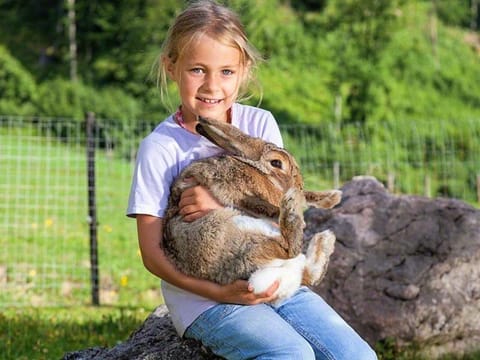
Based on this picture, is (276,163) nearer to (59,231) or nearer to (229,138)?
(229,138)

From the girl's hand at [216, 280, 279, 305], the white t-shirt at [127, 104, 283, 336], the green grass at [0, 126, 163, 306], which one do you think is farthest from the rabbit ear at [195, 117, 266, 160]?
the green grass at [0, 126, 163, 306]

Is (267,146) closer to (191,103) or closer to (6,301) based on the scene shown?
(191,103)

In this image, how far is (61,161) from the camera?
9.88 m

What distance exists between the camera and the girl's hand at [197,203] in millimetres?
3393

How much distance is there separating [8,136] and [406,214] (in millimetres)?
4917

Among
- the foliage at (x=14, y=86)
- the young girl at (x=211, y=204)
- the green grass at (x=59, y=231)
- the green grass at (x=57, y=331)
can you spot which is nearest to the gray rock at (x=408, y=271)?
the green grass at (x=57, y=331)

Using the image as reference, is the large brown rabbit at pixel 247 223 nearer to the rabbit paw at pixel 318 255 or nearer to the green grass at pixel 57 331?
the rabbit paw at pixel 318 255

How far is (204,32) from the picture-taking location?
3.67m

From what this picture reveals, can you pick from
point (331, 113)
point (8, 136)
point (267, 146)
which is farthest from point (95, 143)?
point (331, 113)

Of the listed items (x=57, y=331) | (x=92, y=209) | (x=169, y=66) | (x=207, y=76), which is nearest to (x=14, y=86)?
(x=92, y=209)

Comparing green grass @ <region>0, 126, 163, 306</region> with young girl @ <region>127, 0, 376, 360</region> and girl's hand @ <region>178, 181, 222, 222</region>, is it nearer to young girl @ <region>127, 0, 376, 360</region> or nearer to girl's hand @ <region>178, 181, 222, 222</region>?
young girl @ <region>127, 0, 376, 360</region>

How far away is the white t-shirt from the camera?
3463 millimetres

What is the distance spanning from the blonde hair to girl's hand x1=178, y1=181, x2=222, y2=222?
0.69 metres

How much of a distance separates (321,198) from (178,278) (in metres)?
0.76
